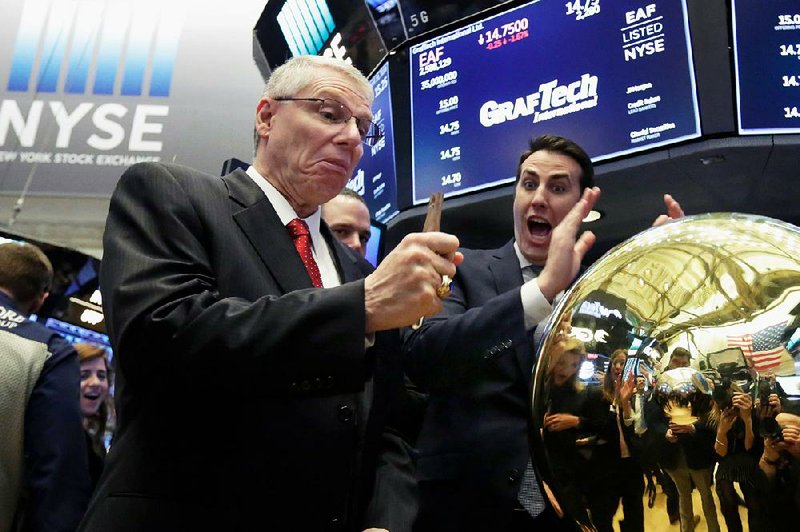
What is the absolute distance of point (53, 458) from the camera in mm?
2477

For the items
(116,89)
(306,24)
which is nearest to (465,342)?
(306,24)

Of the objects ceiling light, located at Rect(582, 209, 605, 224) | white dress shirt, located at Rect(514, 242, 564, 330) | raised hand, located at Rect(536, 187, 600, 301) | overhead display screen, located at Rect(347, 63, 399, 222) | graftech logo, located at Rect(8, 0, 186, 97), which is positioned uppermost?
graftech logo, located at Rect(8, 0, 186, 97)

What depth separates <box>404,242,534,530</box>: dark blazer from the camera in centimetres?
164

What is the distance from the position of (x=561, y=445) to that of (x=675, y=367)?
0.39 ft

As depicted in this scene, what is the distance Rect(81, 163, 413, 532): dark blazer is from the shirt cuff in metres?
0.46

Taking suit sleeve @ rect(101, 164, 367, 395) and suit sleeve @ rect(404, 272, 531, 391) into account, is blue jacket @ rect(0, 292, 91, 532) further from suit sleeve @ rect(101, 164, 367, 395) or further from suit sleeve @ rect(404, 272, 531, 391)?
suit sleeve @ rect(101, 164, 367, 395)

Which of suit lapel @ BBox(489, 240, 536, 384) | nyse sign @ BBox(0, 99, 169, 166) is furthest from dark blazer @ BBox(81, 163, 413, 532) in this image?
nyse sign @ BBox(0, 99, 169, 166)

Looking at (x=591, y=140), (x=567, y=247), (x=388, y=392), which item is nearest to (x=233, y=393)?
(x=388, y=392)

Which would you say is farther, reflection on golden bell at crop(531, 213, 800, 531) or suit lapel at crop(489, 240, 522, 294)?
suit lapel at crop(489, 240, 522, 294)

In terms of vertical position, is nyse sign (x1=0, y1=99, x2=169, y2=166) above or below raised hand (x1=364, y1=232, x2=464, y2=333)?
above

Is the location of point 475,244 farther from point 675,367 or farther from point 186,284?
point 675,367

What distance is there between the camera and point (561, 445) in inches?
26.3

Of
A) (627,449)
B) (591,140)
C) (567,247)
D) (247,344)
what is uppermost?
(591,140)

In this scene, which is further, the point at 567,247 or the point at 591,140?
the point at 591,140
